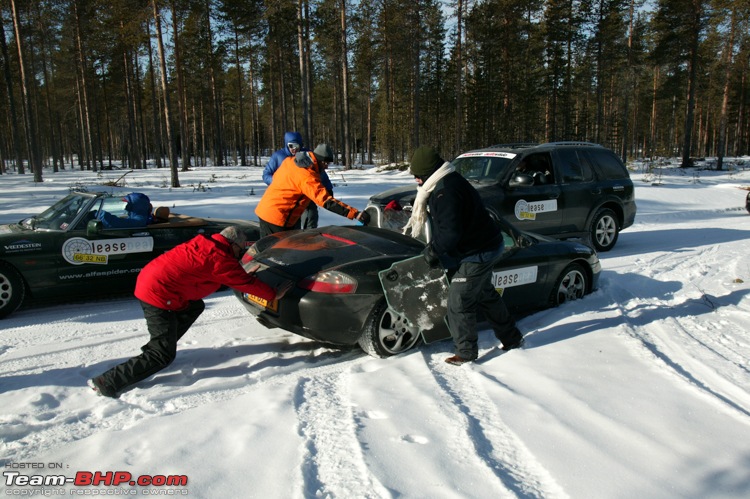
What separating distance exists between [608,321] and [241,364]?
374cm

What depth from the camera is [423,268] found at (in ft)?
14.5

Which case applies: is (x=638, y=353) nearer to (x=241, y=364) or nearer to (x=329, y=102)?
(x=241, y=364)

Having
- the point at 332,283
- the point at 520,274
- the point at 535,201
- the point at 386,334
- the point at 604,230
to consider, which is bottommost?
the point at 386,334

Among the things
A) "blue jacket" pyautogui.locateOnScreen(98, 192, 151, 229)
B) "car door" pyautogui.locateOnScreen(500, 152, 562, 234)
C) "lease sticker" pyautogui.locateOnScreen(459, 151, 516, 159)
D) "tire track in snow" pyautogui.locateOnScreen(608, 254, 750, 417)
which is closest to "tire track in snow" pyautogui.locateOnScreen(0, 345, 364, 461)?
"blue jacket" pyautogui.locateOnScreen(98, 192, 151, 229)

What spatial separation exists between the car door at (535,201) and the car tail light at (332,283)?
177 inches

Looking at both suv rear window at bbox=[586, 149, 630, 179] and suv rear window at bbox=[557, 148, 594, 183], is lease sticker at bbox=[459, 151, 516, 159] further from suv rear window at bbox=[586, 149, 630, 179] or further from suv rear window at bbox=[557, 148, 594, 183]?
suv rear window at bbox=[586, 149, 630, 179]

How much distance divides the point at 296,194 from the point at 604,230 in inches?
246

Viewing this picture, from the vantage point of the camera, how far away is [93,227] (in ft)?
19.0

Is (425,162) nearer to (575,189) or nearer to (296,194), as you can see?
(296,194)

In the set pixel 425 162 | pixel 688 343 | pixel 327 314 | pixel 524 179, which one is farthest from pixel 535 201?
pixel 327 314

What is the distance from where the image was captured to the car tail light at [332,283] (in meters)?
4.08

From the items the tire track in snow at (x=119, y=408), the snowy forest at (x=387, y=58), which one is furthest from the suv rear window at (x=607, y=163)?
the snowy forest at (x=387, y=58)

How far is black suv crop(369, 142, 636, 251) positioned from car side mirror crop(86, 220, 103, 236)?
3.56 metres

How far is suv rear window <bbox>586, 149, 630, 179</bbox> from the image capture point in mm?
9289
